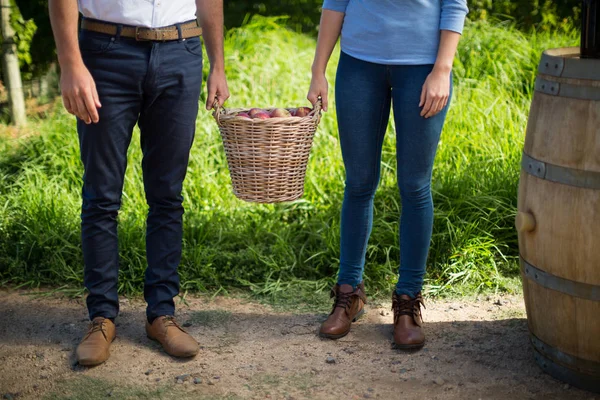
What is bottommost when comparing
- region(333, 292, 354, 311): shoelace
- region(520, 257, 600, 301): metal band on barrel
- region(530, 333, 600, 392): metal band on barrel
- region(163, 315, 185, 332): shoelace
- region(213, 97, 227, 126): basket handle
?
region(530, 333, 600, 392): metal band on barrel

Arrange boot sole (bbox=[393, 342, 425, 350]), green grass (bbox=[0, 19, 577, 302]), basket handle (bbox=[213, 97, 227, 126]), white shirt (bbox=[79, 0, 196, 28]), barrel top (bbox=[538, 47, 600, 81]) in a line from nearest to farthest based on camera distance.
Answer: barrel top (bbox=[538, 47, 600, 81]) → white shirt (bbox=[79, 0, 196, 28]) → basket handle (bbox=[213, 97, 227, 126]) → boot sole (bbox=[393, 342, 425, 350]) → green grass (bbox=[0, 19, 577, 302])

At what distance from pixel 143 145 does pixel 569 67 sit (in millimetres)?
1660

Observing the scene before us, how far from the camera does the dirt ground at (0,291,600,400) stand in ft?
10.2

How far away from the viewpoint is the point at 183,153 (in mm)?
3322

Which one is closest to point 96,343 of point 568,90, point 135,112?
point 135,112

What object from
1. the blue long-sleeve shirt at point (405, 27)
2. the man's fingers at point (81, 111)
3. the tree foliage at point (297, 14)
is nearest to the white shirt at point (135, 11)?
the man's fingers at point (81, 111)

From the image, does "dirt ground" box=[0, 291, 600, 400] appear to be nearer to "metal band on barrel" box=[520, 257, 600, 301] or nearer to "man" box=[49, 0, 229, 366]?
"man" box=[49, 0, 229, 366]

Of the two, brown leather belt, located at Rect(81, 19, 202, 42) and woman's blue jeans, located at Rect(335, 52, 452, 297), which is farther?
woman's blue jeans, located at Rect(335, 52, 452, 297)

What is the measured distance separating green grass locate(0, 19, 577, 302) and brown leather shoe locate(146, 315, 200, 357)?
0.64 meters

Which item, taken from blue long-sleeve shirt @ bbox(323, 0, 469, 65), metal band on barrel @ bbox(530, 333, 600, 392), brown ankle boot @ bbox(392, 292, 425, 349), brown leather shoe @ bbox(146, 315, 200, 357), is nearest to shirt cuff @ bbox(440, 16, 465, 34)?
blue long-sleeve shirt @ bbox(323, 0, 469, 65)

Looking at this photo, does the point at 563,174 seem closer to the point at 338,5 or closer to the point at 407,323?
the point at 407,323

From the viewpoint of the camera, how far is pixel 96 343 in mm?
3320

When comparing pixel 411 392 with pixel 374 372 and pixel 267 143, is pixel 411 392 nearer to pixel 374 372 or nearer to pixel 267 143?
pixel 374 372

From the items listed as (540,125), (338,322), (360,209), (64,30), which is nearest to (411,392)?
(338,322)
